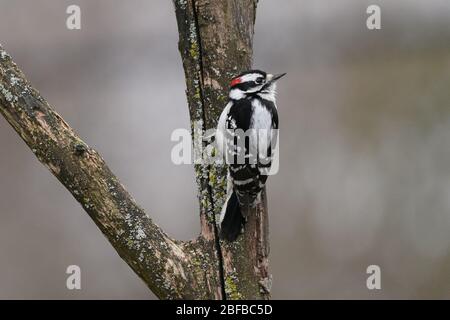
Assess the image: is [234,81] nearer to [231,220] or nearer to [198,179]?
[198,179]

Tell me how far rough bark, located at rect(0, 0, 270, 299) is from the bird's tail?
0.03 m

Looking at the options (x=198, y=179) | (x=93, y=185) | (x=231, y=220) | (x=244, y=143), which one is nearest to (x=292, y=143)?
(x=244, y=143)

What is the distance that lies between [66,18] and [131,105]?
0.86 meters

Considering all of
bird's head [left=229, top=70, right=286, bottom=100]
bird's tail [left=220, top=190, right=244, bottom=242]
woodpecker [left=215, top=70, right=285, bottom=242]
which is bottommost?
bird's tail [left=220, top=190, right=244, bottom=242]

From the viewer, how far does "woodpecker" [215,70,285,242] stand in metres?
3.11

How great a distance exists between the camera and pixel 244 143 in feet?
11.0

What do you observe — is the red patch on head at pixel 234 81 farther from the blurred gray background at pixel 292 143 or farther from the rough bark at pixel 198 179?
the blurred gray background at pixel 292 143

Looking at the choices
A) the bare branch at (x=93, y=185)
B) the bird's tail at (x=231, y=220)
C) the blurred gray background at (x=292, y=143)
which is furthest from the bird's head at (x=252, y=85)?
the blurred gray background at (x=292, y=143)

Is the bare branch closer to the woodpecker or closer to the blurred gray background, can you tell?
the woodpecker

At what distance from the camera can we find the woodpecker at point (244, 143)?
311 centimetres

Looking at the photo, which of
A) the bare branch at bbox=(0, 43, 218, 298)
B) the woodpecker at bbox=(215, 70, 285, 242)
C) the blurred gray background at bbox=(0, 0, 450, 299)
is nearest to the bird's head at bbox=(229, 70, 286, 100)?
the woodpecker at bbox=(215, 70, 285, 242)

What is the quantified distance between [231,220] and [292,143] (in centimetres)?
233

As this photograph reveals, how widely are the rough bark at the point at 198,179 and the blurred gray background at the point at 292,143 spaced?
6.83 feet
